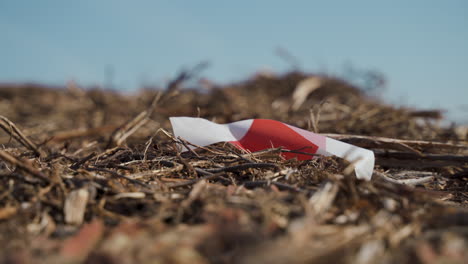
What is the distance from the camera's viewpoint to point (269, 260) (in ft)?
2.12

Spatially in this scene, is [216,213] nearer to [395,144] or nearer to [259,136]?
[259,136]

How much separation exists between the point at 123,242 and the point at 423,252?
618mm

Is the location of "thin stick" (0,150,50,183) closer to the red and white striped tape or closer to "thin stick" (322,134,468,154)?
the red and white striped tape

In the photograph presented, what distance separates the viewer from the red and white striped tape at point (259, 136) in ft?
5.69

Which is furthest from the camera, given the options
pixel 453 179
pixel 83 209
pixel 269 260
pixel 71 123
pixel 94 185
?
pixel 71 123

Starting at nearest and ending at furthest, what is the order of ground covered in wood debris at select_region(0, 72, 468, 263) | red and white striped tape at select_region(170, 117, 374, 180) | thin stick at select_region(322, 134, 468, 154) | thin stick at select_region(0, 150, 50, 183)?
ground covered in wood debris at select_region(0, 72, 468, 263) → thin stick at select_region(0, 150, 50, 183) → red and white striped tape at select_region(170, 117, 374, 180) → thin stick at select_region(322, 134, 468, 154)

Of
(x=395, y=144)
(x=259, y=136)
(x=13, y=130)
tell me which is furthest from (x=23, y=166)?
(x=395, y=144)

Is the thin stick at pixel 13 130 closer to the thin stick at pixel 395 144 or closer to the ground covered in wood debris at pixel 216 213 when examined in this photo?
the ground covered in wood debris at pixel 216 213

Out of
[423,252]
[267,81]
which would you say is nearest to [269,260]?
[423,252]

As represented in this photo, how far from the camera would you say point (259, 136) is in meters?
1.87

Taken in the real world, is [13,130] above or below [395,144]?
above

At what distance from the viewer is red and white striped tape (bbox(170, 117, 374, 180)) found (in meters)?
1.74

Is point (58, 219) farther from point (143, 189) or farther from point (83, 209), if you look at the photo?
point (143, 189)

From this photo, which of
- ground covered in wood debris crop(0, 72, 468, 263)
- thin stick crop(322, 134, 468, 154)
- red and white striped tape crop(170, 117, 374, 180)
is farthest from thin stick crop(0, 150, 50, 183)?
thin stick crop(322, 134, 468, 154)
